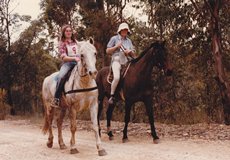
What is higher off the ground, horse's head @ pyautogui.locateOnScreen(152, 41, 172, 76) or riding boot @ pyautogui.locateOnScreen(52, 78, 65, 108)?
horse's head @ pyautogui.locateOnScreen(152, 41, 172, 76)

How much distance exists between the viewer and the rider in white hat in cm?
1048

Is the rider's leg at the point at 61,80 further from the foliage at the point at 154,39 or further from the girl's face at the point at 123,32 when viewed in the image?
the foliage at the point at 154,39

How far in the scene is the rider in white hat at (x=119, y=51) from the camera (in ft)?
34.4

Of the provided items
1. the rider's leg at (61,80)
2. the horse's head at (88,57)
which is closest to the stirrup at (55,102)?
the rider's leg at (61,80)

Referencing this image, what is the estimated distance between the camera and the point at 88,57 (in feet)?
26.3

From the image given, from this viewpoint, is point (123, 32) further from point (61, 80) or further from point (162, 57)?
point (61, 80)

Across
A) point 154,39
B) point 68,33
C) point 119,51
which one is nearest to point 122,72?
point 119,51

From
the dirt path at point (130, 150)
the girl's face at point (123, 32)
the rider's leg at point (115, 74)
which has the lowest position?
the dirt path at point (130, 150)

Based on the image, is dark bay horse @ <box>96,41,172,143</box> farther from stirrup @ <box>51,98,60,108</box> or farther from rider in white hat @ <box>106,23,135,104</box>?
stirrup @ <box>51,98,60,108</box>

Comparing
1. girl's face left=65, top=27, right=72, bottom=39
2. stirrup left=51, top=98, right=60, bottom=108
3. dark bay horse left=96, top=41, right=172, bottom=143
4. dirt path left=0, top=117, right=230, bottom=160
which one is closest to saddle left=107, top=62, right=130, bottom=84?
dark bay horse left=96, top=41, right=172, bottom=143

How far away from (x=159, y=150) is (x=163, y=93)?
11.3 metres

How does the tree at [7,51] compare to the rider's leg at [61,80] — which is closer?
the rider's leg at [61,80]

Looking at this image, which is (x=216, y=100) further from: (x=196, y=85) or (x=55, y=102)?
(x=55, y=102)

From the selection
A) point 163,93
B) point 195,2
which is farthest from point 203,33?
point 163,93
